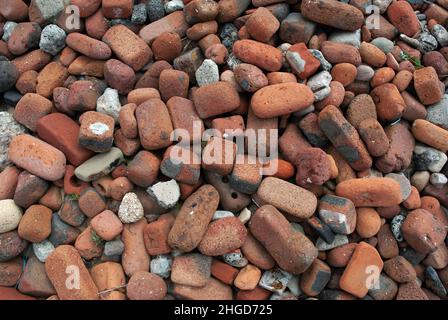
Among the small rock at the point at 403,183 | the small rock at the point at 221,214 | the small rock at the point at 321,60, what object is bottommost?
the small rock at the point at 221,214

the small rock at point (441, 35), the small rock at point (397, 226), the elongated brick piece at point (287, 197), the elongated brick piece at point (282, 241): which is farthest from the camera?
the small rock at point (441, 35)

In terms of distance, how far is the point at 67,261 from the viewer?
188 centimetres

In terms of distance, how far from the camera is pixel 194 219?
1875mm

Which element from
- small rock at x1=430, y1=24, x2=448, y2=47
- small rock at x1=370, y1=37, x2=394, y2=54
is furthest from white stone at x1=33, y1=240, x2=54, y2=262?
small rock at x1=430, y1=24, x2=448, y2=47

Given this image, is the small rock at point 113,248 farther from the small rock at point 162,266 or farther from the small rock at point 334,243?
the small rock at point 334,243

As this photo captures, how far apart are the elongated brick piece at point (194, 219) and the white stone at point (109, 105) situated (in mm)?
565

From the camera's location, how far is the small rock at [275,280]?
1.90 m

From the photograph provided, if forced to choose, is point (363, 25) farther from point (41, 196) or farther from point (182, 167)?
point (41, 196)

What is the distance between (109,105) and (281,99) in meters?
0.83

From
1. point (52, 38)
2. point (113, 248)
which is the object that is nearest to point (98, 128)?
point (113, 248)

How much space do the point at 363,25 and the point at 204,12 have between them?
87 centimetres

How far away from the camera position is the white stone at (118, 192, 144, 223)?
1.93 m

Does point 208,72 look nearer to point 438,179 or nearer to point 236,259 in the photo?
point 236,259

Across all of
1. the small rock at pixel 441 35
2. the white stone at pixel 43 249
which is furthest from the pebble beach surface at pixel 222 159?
the small rock at pixel 441 35
